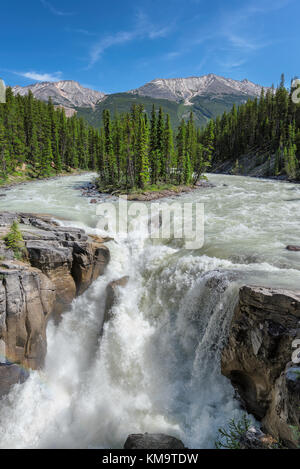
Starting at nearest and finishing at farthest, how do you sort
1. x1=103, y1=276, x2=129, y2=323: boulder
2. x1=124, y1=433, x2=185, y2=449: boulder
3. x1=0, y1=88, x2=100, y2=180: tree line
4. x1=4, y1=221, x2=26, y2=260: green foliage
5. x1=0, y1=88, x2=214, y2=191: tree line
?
x1=124, y1=433, x2=185, y2=449: boulder < x1=4, y1=221, x2=26, y2=260: green foliage < x1=103, y1=276, x2=129, y2=323: boulder < x1=0, y1=88, x2=214, y2=191: tree line < x1=0, y1=88, x2=100, y2=180: tree line

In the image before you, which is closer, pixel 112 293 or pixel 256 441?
pixel 256 441

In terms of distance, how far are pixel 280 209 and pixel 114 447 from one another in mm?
20357

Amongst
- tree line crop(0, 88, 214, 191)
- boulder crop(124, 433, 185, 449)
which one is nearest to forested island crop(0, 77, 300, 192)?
tree line crop(0, 88, 214, 191)

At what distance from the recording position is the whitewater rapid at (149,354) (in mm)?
7484

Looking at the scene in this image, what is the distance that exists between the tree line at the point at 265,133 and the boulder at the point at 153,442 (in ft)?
160

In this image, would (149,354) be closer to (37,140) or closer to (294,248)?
(294,248)

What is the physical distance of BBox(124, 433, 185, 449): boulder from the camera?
6273mm

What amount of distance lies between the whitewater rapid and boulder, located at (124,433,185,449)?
0.63 metres

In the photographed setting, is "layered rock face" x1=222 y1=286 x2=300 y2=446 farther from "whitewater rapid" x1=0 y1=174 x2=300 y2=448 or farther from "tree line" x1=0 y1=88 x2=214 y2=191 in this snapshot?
"tree line" x1=0 y1=88 x2=214 y2=191

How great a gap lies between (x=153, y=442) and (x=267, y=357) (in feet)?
12.2

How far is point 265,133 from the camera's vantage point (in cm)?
7544

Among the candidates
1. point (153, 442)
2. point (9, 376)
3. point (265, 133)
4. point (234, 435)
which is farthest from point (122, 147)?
point (265, 133)
